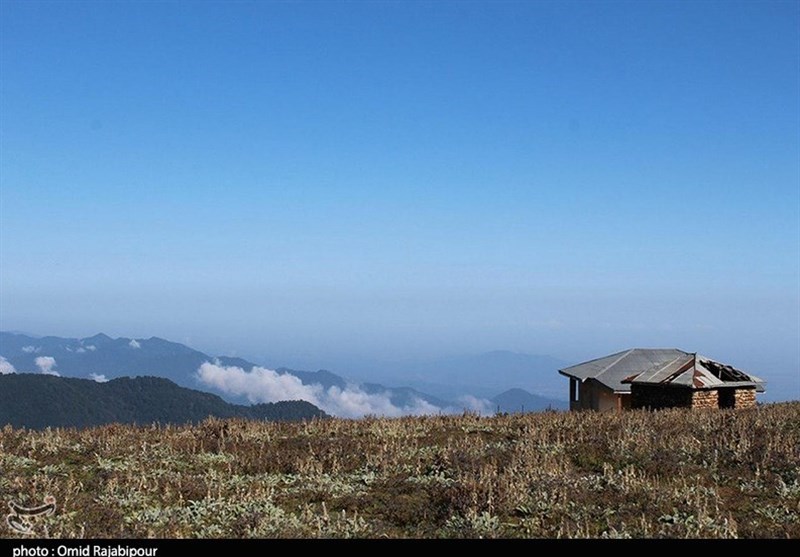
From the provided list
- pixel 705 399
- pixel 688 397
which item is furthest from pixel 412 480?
pixel 705 399

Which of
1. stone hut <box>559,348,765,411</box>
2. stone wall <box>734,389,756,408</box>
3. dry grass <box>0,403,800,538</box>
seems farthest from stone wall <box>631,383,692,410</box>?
dry grass <box>0,403,800,538</box>

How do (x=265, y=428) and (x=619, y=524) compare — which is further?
(x=265, y=428)

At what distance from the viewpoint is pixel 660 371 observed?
4409 cm

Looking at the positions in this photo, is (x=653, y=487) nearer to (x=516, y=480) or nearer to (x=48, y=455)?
(x=516, y=480)

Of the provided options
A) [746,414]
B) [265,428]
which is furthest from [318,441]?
[746,414]

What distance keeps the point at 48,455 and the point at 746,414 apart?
81.0ft

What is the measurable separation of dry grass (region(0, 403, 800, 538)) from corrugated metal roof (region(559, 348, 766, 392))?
1819 cm

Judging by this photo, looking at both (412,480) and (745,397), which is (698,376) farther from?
(412,480)

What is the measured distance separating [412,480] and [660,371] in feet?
106

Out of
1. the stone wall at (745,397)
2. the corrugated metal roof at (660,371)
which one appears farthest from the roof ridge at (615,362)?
the stone wall at (745,397)

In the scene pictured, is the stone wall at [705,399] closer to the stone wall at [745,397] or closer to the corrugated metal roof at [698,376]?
the corrugated metal roof at [698,376]

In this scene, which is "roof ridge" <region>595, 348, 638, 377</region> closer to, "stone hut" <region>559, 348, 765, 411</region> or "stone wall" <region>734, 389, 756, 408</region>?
"stone hut" <region>559, 348, 765, 411</region>

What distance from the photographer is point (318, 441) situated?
70.3ft
